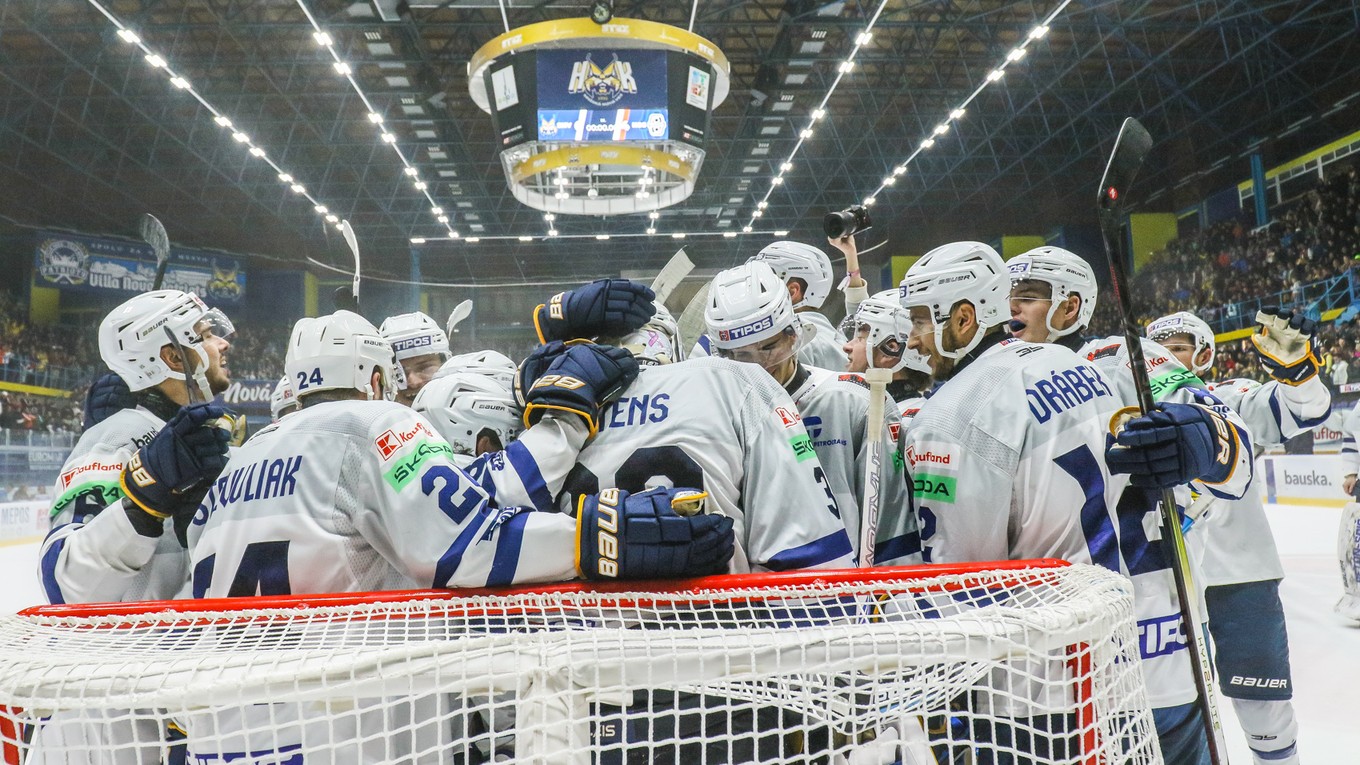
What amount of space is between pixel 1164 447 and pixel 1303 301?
1164cm

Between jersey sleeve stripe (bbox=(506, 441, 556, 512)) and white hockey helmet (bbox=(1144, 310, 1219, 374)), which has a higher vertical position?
white hockey helmet (bbox=(1144, 310, 1219, 374))

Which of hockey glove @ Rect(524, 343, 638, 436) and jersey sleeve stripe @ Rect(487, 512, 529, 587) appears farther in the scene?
hockey glove @ Rect(524, 343, 638, 436)

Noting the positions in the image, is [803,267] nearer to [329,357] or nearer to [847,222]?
[847,222]

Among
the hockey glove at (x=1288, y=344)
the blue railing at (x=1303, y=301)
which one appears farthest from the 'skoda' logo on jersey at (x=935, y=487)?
the blue railing at (x=1303, y=301)

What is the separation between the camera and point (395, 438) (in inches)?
53.2

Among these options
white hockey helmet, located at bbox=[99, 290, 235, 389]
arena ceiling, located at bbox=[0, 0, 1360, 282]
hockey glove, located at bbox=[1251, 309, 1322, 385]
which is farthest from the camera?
arena ceiling, located at bbox=[0, 0, 1360, 282]

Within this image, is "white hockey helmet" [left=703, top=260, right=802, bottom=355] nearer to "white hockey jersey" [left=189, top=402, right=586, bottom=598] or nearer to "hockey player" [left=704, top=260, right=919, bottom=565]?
"hockey player" [left=704, top=260, right=919, bottom=565]

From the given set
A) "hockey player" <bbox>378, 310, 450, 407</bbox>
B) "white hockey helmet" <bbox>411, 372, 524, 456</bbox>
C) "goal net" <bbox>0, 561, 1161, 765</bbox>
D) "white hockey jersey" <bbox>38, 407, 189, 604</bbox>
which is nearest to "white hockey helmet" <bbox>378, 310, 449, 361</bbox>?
"hockey player" <bbox>378, 310, 450, 407</bbox>

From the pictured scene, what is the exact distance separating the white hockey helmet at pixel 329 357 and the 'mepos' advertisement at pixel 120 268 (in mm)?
12259

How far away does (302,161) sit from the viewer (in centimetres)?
1409

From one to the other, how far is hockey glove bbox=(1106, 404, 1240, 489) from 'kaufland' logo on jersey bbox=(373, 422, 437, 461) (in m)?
1.14

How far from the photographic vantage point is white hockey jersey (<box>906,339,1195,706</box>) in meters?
1.54

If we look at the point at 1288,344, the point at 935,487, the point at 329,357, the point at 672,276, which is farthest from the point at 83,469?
the point at 1288,344

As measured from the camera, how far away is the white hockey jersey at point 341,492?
132 centimetres
